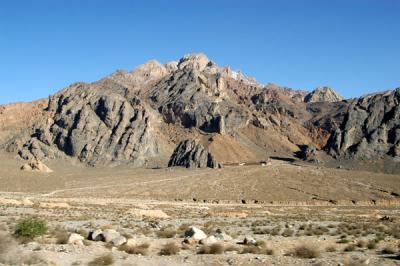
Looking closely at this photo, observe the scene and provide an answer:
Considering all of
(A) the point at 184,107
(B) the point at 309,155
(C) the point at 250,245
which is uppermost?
(A) the point at 184,107

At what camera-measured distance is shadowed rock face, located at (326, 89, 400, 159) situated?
165 metres

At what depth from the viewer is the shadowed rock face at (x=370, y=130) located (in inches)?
6506

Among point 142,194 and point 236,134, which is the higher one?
point 236,134

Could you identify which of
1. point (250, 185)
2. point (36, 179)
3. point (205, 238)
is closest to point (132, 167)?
point (36, 179)

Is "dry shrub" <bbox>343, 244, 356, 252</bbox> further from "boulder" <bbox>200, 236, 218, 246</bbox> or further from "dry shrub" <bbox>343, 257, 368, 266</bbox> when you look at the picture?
"boulder" <bbox>200, 236, 218, 246</bbox>

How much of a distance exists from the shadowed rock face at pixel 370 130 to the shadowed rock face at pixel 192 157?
45.9 metres

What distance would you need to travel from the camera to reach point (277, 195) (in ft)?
361

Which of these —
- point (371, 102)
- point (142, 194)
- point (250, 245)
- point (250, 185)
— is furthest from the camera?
point (371, 102)

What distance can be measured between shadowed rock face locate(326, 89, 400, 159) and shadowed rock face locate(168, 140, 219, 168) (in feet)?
151

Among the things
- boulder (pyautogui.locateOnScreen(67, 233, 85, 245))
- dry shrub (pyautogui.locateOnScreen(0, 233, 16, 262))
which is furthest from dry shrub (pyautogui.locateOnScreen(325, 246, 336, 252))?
dry shrub (pyautogui.locateOnScreen(0, 233, 16, 262))

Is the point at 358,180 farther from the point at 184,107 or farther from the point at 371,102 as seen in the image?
the point at 184,107

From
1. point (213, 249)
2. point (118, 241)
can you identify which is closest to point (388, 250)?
point (213, 249)

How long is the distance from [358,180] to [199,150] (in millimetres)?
46948

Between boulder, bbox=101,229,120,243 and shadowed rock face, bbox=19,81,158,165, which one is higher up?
shadowed rock face, bbox=19,81,158,165
